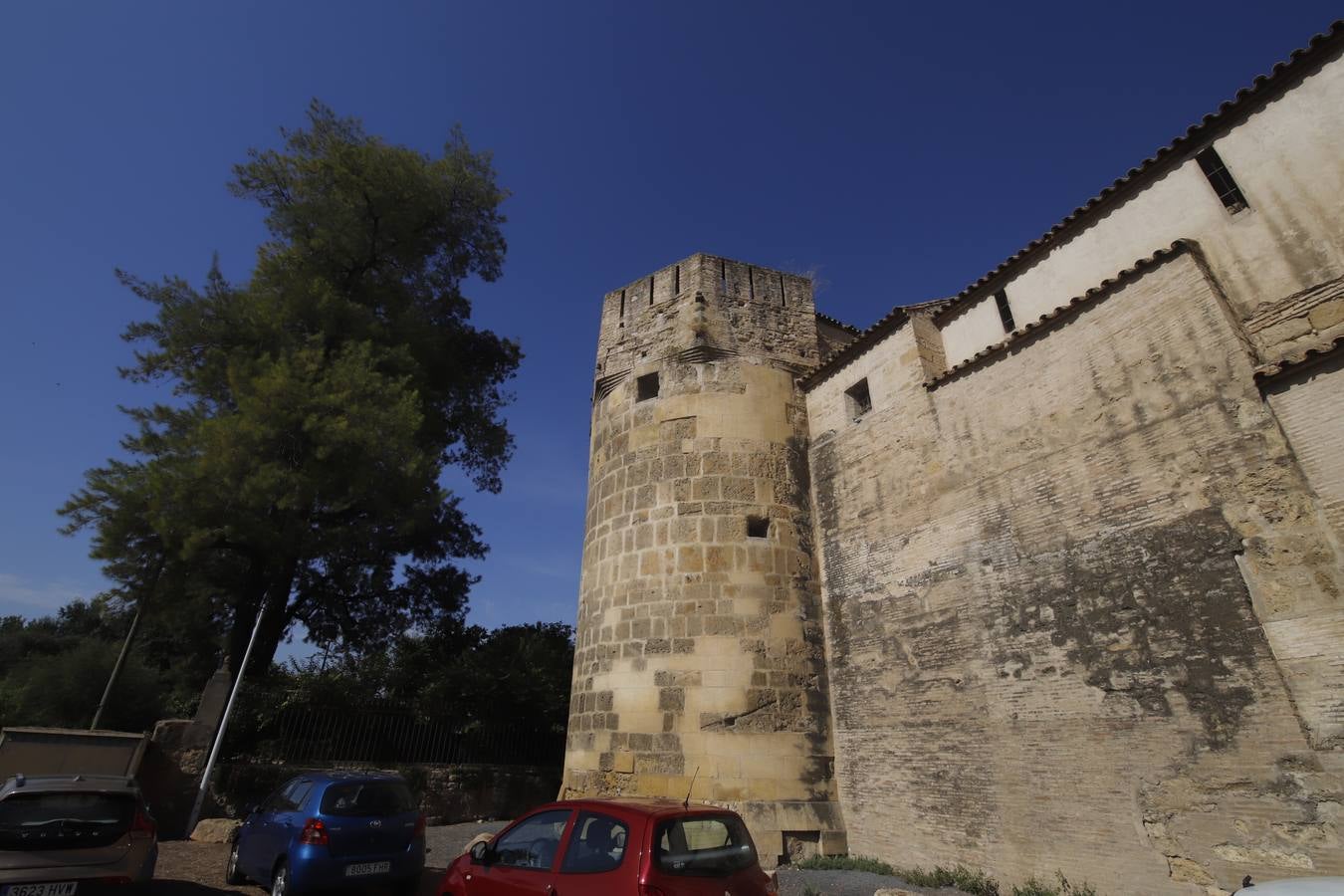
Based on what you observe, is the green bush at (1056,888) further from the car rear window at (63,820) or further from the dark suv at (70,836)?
the car rear window at (63,820)

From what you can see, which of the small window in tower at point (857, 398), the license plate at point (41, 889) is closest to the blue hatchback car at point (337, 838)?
the license plate at point (41, 889)

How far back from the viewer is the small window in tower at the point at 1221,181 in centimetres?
746

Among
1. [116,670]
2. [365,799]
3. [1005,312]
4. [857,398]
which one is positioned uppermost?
[1005,312]

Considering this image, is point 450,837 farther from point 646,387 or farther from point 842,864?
point 646,387

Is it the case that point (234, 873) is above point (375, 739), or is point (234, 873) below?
below

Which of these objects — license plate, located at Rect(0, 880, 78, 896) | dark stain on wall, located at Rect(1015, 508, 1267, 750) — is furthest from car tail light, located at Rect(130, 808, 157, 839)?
dark stain on wall, located at Rect(1015, 508, 1267, 750)

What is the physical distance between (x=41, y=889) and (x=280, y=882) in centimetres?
191

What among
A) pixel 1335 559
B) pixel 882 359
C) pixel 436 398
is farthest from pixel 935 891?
pixel 436 398

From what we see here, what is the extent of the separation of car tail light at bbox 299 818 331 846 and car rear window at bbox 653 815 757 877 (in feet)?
13.6

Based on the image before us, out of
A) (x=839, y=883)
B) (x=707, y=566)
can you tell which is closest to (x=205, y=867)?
(x=707, y=566)

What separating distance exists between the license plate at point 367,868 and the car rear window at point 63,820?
192 cm

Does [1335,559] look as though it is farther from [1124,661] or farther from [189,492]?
[189,492]

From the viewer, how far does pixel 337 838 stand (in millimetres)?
6320

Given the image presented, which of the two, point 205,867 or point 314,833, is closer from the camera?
point 314,833
